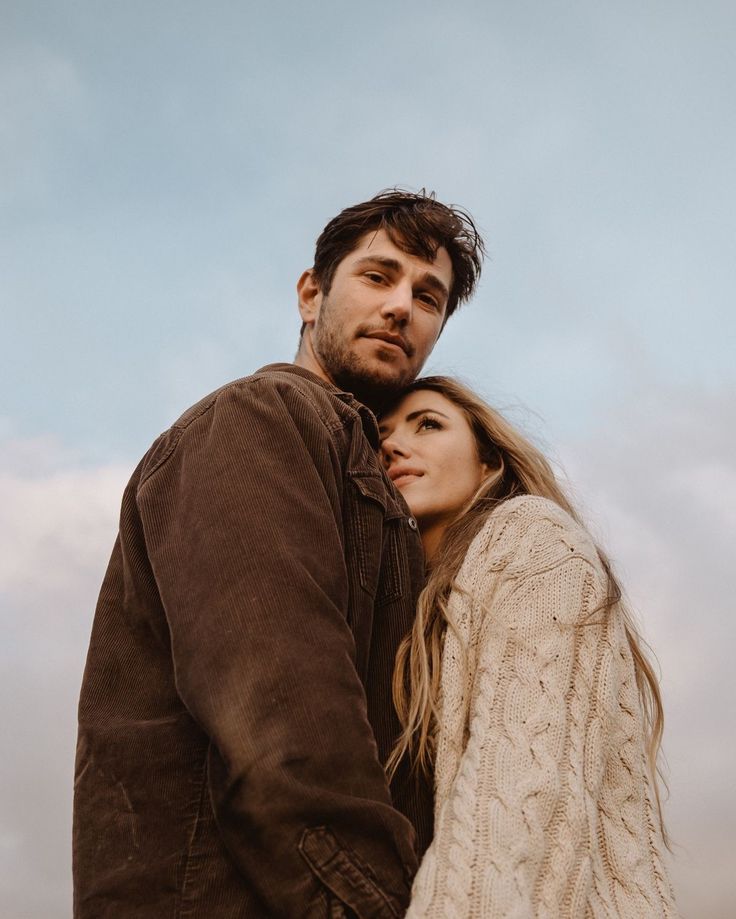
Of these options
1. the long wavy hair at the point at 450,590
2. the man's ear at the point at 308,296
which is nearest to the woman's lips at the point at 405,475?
the long wavy hair at the point at 450,590

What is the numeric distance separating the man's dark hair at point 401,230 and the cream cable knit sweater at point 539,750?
1.63 m

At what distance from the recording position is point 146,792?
79.0 inches

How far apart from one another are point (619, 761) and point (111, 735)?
1277 mm

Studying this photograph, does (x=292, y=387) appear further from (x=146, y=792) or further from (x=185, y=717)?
(x=146, y=792)

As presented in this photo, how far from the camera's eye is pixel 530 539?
8.60 feet

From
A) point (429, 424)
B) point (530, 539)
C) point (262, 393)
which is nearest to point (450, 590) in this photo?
point (530, 539)

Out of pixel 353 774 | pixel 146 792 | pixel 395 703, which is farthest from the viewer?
pixel 395 703

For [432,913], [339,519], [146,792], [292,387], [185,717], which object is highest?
[292,387]

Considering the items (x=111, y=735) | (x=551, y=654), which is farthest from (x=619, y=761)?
(x=111, y=735)

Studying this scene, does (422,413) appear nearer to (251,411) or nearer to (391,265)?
(391,265)

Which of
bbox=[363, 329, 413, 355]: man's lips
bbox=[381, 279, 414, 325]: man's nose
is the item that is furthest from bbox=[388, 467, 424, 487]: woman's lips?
bbox=[381, 279, 414, 325]: man's nose

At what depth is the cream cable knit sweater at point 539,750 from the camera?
6.19 feet

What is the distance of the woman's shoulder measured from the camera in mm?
2555

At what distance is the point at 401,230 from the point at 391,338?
0.57 m
